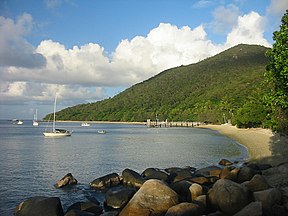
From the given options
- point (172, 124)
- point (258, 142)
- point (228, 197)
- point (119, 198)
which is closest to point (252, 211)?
point (228, 197)

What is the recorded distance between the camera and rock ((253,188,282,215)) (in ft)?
Answer: 44.6

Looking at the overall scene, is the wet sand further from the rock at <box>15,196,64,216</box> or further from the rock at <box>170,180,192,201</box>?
the rock at <box>15,196,64,216</box>

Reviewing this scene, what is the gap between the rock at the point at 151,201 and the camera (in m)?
14.0

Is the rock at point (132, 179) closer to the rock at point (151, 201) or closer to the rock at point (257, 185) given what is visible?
the rock at point (151, 201)

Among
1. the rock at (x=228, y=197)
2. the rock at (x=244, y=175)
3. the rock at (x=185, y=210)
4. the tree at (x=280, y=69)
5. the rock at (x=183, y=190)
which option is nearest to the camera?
the rock at (x=185, y=210)

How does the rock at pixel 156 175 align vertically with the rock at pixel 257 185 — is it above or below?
below

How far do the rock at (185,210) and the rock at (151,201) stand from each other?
960mm

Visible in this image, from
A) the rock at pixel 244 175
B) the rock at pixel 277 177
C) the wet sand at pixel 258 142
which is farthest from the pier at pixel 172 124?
the rock at pixel 244 175

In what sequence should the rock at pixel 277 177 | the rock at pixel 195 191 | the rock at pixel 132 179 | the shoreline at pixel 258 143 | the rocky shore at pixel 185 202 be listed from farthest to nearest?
the shoreline at pixel 258 143
the rock at pixel 132 179
the rock at pixel 277 177
the rock at pixel 195 191
the rocky shore at pixel 185 202

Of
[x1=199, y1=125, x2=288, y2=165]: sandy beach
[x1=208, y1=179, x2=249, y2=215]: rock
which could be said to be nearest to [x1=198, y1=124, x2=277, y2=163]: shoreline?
[x1=199, y1=125, x2=288, y2=165]: sandy beach

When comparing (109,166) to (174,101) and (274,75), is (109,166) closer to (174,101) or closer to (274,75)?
(274,75)

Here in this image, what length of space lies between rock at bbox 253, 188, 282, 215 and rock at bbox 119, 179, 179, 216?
140 inches

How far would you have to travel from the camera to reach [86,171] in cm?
Result: 3161

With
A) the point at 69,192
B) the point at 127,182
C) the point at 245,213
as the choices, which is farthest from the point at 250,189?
the point at 69,192
